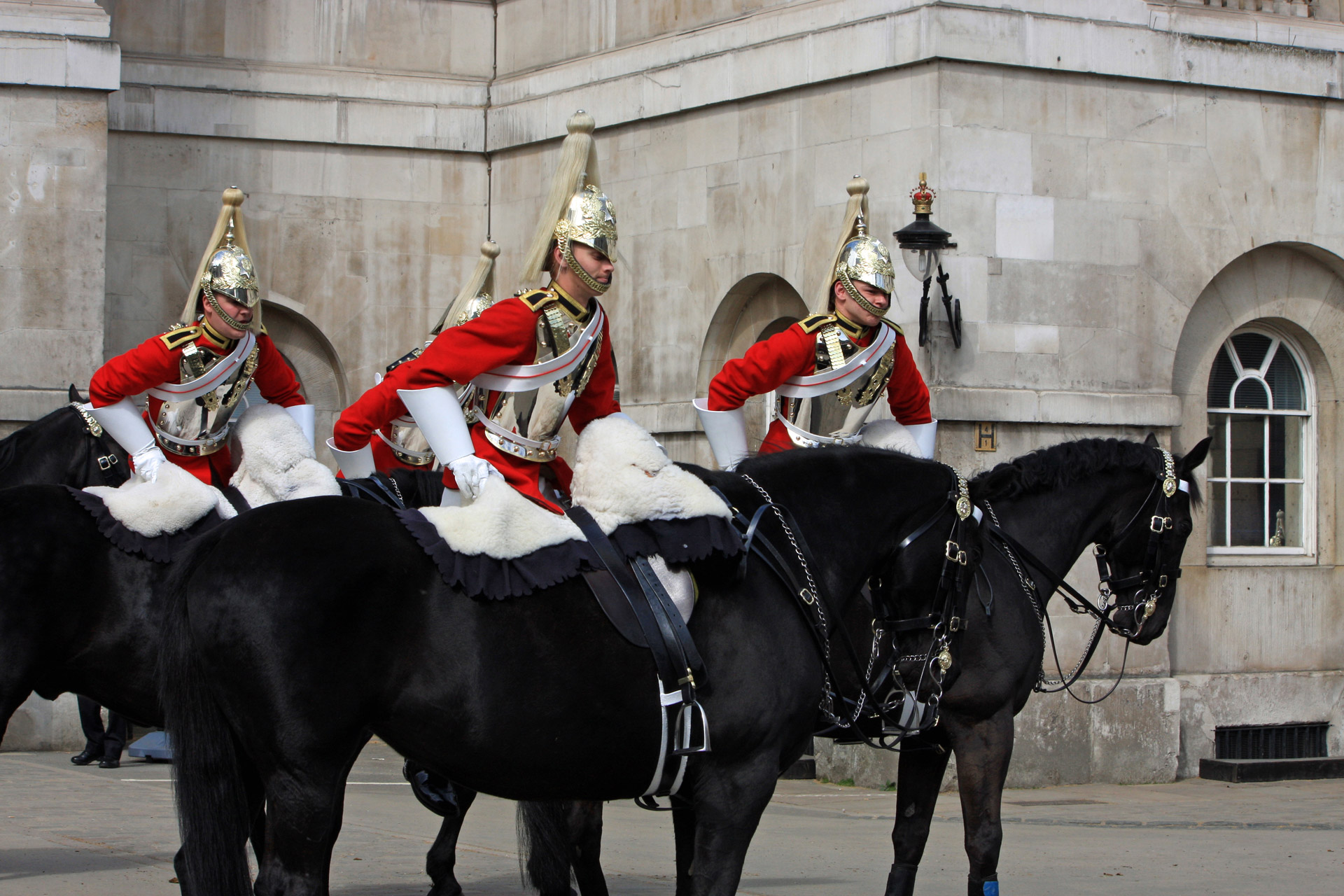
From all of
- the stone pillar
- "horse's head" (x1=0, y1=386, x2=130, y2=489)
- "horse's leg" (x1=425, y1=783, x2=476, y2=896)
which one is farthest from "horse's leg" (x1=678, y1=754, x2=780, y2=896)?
the stone pillar

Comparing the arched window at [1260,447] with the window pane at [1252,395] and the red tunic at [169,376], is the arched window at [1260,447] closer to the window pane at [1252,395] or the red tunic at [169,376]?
the window pane at [1252,395]

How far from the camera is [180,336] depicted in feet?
22.9

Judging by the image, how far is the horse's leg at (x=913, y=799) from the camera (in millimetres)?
6434

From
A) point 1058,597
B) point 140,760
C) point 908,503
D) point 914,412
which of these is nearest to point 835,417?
point 914,412

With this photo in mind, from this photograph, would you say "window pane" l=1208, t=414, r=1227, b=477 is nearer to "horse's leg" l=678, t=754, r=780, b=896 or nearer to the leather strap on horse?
"horse's leg" l=678, t=754, r=780, b=896

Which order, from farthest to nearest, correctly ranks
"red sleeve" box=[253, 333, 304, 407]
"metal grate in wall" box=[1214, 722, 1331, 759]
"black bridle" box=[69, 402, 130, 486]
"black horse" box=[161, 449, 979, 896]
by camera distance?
"metal grate in wall" box=[1214, 722, 1331, 759] < "black bridle" box=[69, 402, 130, 486] < "red sleeve" box=[253, 333, 304, 407] < "black horse" box=[161, 449, 979, 896]

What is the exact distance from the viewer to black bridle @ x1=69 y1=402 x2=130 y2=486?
8.29 m

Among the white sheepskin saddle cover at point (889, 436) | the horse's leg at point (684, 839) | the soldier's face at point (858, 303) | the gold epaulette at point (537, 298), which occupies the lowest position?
the horse's leg at point (684, 839)

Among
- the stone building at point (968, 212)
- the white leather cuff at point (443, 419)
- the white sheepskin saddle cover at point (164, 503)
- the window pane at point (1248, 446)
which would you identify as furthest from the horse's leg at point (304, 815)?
the window pane at point (1248, 446)

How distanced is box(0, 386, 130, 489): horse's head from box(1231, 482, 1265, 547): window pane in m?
8.38

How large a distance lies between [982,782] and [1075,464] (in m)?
1.33

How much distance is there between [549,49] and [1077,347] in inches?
225

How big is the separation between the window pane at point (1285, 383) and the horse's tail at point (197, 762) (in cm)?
1035

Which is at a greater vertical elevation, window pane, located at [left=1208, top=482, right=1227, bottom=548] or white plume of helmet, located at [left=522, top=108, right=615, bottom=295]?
white plume of helmet, located at [left=522, top=108, right=615, bottom=295]
